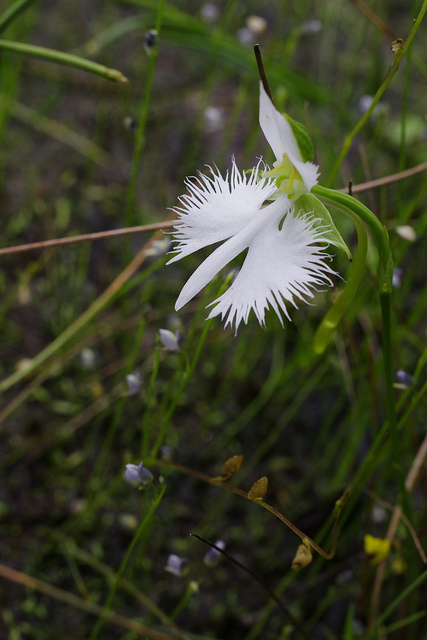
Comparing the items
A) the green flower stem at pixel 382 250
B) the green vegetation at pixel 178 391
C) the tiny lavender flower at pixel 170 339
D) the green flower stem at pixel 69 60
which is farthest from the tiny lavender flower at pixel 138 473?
the green flower stem at pixel 69 60

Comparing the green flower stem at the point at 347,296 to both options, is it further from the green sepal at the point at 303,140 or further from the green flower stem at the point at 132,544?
the green flower stem at the point at 132,544

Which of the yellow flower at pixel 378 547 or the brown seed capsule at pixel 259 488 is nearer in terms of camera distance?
the brown seed capsule at pixel 259 488

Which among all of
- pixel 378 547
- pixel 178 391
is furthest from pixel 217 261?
pixel 378 547

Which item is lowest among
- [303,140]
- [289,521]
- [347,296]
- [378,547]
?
[378,547]

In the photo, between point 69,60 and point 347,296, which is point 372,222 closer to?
point 347,296

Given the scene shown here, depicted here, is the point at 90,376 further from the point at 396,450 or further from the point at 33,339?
the point at 396,450

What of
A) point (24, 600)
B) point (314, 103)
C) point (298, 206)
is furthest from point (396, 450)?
point (314, 103)
